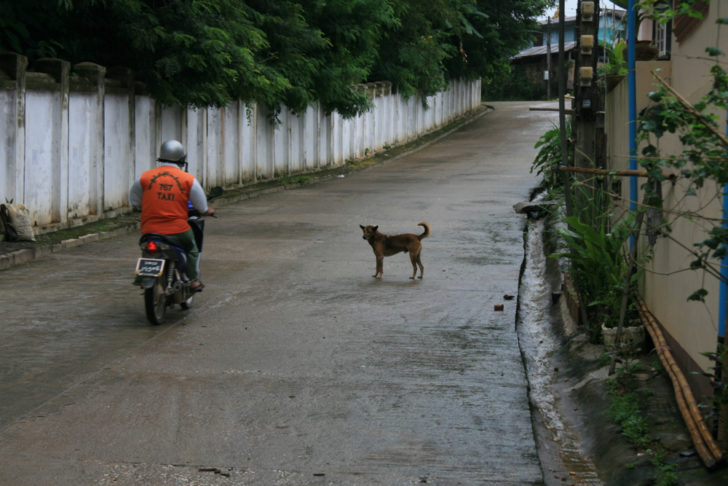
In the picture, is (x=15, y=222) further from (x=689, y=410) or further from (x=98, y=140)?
(x=689, y=410)

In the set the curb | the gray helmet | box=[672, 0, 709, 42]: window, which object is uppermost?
box=[672, 0, 709, 42]: window

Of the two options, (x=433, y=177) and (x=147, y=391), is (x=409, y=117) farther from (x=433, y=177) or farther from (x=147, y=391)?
(x=147, y=391)

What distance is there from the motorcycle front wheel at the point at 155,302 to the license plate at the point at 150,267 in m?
0.15

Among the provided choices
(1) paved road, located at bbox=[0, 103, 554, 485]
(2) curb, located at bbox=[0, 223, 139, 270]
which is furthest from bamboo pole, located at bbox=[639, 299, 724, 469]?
(2) curb, located at bbox=[0, 223, 139, 270]

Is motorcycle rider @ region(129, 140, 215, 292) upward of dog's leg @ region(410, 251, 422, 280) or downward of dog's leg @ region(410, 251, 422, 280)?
upward

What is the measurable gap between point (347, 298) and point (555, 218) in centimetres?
570

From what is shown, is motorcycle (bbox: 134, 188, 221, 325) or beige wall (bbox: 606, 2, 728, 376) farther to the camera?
motorcycle (bbox: 134, 188, 221, 325)

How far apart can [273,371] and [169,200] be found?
2560 millimetres

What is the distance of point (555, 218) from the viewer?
1545 centimetres

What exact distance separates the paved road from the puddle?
0.54ft

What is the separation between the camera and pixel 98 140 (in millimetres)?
16562

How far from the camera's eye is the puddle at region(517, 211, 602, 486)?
593 cm

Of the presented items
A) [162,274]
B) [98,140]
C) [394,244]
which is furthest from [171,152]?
[98,140]

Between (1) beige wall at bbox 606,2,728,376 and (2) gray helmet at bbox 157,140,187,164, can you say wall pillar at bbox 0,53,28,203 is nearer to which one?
(2) gray helmet at bbox 157,140,187,164
